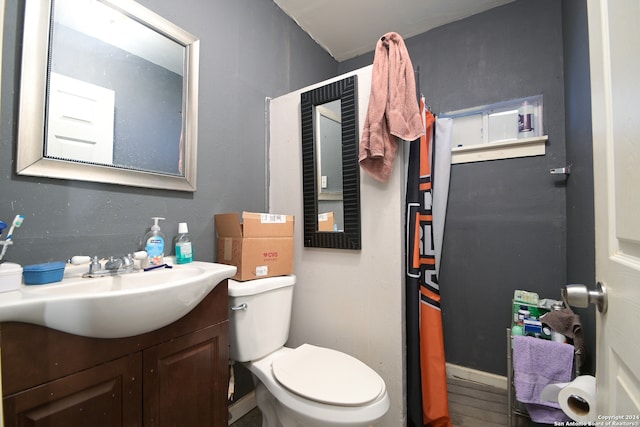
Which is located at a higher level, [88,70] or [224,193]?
[88,70]

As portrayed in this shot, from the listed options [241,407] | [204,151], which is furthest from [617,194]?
[241,407]

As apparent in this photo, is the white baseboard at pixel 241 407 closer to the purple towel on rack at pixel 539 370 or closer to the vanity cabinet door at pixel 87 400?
the vanity cabinet door at pixel 87 400

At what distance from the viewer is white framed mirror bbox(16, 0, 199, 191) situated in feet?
2.82

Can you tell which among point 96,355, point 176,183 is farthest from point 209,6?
point 96,355

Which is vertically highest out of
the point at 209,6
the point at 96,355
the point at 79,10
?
the point at 209,6

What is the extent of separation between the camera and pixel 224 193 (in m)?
1.42

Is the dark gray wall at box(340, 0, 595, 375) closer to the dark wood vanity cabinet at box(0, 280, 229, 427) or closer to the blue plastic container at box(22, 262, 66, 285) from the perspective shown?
the dark wood vanity cabinet at box(0, 280, 229, 427)

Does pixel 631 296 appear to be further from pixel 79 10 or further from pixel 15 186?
pixel 79 10

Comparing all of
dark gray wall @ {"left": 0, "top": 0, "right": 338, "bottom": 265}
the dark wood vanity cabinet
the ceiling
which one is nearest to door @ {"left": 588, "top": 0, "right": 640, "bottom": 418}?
the dark wood vanity cabinet

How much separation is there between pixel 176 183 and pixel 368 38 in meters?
1.84

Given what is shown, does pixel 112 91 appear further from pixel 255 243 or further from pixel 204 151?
pixel 255 243

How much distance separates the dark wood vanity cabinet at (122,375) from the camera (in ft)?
1.90

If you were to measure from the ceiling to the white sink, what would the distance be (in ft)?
Answer: 6.20

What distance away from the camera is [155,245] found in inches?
41.6
